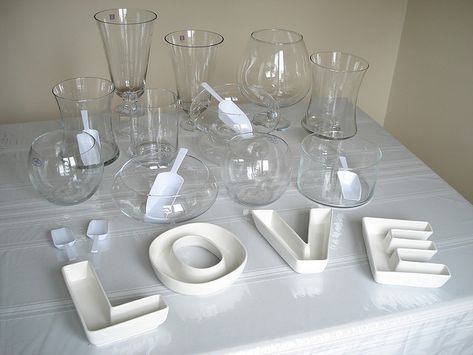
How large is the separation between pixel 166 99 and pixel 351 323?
2.01ft

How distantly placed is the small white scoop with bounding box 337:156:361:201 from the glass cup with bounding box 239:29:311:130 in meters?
0.26

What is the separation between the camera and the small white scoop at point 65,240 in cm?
81

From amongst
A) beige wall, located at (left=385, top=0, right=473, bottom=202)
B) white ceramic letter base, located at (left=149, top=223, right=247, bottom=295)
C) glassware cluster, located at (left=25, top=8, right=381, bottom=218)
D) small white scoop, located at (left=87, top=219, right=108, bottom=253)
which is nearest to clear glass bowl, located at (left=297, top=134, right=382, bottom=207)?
glassware cluster, located at (left=25, top=8, right=381, bottom=218)

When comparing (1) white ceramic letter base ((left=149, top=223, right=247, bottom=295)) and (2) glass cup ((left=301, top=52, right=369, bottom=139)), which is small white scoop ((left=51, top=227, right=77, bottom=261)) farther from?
(2) glass cup ((left=301, top=52, right=369, bottom=139))

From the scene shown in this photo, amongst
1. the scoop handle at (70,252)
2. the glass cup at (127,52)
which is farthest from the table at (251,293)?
the glass cup at (127,52)

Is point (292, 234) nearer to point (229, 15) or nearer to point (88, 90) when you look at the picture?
point (88, 90)

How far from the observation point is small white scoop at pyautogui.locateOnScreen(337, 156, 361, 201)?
983 millimetres

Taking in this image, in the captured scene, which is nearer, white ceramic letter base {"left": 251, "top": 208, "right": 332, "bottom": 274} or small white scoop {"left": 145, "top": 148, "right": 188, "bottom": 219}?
white ceramic letter base {"left": 251, "top": 208, "right": 332, "bottom": 274}

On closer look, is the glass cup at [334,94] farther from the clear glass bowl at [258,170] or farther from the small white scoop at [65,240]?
the small white scoop at [65,240]

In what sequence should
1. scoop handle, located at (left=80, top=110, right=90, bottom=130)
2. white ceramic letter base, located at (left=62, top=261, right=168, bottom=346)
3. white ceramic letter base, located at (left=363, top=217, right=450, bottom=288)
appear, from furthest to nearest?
scoop handle, located at (left=80, top=110, right=90, bottom=130), white ceramic letter base, located at (left=363, top=217, right=450, bottom=288), white ceramic letter base, located at (left=62, top=261, right=168, bottom=346)

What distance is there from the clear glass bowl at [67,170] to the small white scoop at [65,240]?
91 millimetres

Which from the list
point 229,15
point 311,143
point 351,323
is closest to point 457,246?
point 351,323

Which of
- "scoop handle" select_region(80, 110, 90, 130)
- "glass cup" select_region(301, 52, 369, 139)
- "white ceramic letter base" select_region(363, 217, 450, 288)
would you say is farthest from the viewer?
"glass cup" select_region(301, 52, 369, 139)

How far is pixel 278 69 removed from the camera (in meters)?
1.15
